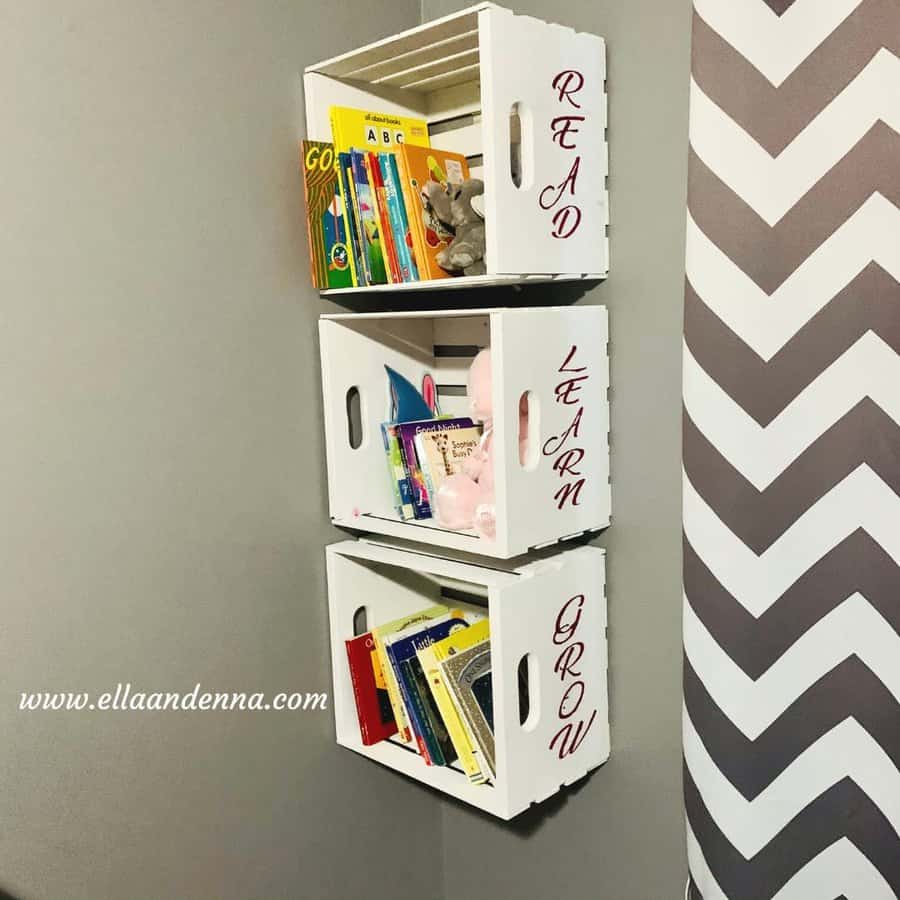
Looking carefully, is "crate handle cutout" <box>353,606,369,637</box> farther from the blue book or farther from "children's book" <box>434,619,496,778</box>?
the blue book

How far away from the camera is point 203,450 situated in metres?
1.44

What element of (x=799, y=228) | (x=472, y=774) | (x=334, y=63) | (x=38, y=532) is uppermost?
(x=334, y=63)

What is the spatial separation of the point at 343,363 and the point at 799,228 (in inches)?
30.6

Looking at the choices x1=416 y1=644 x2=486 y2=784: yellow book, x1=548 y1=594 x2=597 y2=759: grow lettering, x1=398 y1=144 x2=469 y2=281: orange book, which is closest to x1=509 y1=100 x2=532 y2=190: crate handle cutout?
x1=398 y1=144 x2=469 y2=281: orange book

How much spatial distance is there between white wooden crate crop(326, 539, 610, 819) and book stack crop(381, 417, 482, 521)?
9 cm

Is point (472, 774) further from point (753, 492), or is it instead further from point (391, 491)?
point (753, 492)

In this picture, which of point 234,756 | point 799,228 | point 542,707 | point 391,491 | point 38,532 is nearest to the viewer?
point 799,228

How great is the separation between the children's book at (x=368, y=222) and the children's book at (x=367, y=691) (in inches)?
24.0

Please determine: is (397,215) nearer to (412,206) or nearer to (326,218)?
(412,206)

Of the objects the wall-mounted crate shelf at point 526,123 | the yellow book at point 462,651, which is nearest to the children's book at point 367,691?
the yellow book at point 462,651

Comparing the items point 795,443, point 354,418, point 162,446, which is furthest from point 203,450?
point 795,443

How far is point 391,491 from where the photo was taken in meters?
1.65

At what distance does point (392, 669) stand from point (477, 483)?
13.6 inches

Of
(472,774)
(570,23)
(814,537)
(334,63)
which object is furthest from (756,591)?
(334,63)
